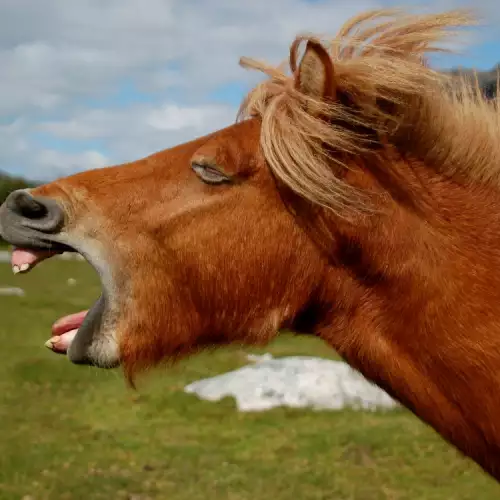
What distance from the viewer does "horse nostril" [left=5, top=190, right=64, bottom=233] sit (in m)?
2.75

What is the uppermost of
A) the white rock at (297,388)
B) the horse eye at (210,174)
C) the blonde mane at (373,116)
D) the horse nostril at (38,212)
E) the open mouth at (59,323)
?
the blonde mane at (373,116)

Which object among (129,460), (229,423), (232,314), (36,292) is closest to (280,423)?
(229,423)

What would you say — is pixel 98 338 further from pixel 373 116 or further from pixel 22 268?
pixel 373 116

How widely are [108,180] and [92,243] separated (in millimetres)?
270

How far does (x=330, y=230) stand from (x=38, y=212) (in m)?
1.15

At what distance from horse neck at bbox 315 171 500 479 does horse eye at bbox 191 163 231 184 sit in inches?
19.5

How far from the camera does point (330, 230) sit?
9.01ft

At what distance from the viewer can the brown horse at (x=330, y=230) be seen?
2.66 meters

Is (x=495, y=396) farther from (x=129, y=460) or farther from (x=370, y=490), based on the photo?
(x=129, y=460)

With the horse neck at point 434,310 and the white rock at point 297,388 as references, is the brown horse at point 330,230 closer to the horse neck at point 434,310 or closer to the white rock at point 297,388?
the horse neck at point 434,310

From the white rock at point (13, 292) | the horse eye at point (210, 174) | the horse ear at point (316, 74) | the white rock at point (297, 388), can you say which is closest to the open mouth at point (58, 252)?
the horse eye at point (210, 174)

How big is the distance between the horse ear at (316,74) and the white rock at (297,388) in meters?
6.22

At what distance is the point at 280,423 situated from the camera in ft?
26.8

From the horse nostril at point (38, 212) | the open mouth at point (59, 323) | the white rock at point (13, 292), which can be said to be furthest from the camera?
the white rock at point (13, 292)
